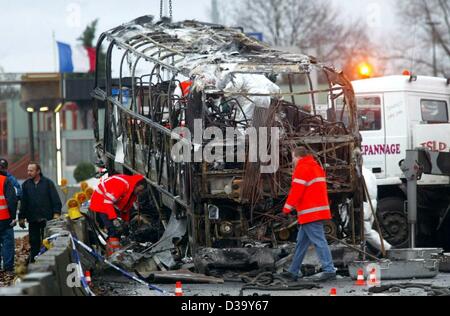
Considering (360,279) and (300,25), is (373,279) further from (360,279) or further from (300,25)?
(300,25)

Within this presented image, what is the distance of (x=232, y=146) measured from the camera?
1336cm

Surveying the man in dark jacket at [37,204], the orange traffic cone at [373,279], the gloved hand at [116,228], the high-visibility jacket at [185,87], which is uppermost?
the high-visibility jacket at [185,87]

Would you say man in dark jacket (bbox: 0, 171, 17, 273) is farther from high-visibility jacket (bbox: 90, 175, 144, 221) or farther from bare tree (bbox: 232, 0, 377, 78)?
bare tree (bbox: 232, 0, 377, 78)

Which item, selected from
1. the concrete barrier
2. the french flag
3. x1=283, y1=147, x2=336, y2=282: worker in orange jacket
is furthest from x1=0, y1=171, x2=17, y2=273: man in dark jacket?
the french flag

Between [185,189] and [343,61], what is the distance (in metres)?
52.0

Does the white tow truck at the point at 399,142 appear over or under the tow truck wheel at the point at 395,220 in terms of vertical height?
over

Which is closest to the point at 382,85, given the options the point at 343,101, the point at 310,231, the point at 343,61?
the point at 343,101

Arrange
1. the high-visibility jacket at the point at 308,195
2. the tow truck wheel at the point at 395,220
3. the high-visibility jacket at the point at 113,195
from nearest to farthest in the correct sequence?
the high-visibility jacket at the point at 308,195 → the high-visibility jacket at the point at 113,195 → the tow truck wheel at the point at 395,220

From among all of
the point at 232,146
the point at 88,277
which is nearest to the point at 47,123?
the point at 232,146

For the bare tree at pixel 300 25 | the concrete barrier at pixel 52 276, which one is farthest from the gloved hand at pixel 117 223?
the bare tree at pixel 300 25

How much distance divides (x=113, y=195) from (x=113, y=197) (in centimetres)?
3

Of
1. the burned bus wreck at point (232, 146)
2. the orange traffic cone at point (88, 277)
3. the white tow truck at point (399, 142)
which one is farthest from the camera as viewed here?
the white tow truck at point (399, 142)

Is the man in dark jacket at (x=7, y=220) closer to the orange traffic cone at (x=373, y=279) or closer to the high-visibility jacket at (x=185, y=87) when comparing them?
the high-visibility jacket at (x=185, y=87)

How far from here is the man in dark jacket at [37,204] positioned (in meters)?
16.2
